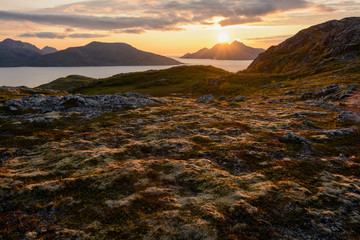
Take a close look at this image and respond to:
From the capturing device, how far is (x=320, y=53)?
12500 cm

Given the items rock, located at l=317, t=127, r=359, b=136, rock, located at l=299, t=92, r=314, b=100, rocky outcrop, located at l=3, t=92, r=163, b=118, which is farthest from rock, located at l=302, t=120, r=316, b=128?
rocky outcrop, located at l=3, t=92, r=163, b=118

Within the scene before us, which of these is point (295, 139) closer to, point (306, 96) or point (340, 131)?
point (340, 131)

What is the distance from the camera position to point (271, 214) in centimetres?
1369

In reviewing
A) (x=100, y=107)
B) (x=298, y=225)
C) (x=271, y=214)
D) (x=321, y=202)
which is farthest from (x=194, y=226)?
(x=100, y=107)

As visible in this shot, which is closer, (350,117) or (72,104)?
(350,117)

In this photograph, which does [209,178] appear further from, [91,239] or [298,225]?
[91,239]

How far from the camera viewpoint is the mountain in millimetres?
98375

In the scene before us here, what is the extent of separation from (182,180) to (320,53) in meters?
148

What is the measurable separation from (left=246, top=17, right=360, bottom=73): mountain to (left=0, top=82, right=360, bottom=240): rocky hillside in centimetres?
8339

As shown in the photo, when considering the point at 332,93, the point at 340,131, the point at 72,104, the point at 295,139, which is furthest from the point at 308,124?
the point at 72,104

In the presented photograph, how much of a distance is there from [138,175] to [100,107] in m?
38.5

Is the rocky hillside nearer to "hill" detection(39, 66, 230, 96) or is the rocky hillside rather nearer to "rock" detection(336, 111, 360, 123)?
"rock" detection(336, 111, 360, 123)

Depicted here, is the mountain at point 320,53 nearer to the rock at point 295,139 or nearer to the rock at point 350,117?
the rock at point 350,117

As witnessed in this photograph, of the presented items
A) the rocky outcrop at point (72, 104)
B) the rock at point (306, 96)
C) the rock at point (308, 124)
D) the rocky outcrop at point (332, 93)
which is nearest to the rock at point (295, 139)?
the rock at point (308, 124)
